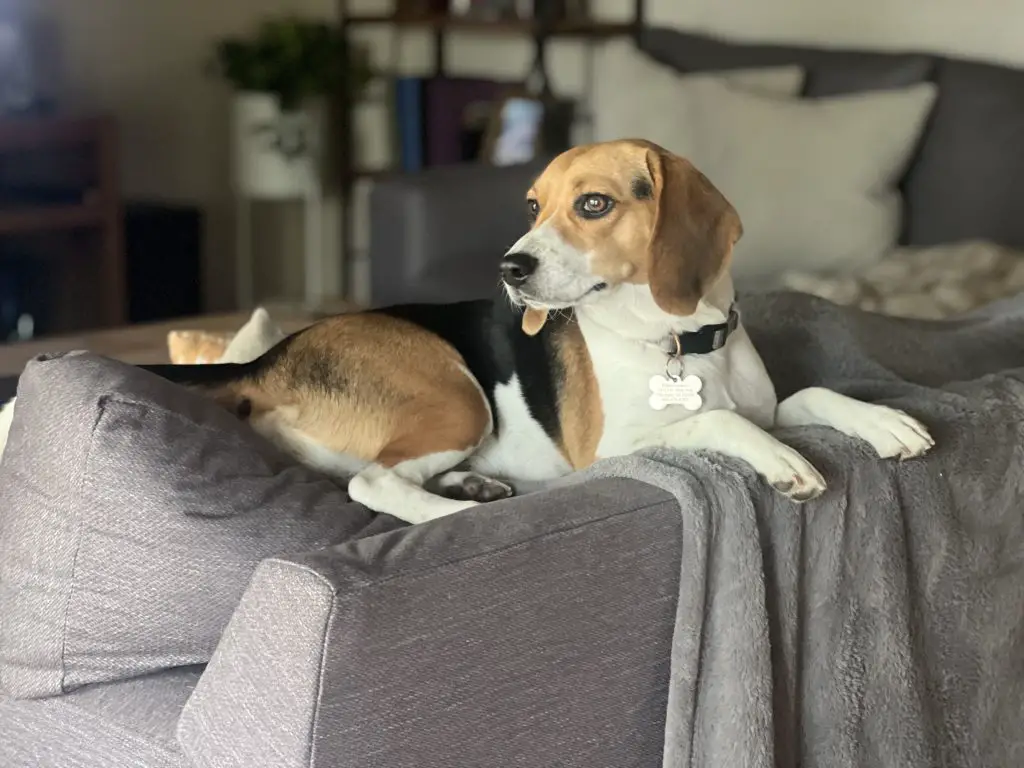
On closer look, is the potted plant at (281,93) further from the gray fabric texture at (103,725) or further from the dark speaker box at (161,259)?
the gray fabric texture at (103,725)

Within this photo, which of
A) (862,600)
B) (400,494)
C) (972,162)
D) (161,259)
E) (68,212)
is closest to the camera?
(862,600)

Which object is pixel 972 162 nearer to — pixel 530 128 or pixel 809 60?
pixel 809 60

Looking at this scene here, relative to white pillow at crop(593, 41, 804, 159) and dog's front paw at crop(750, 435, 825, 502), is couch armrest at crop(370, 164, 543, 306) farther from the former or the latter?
dog's front paw at crop(750, 435, 825, 502)

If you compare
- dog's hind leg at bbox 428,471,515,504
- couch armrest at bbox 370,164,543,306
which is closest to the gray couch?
dog's hind leg at bbox 428,471,515,504

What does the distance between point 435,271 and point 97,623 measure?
84.4 inches

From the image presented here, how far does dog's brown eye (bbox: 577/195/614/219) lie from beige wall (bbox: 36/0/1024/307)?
2457 mm

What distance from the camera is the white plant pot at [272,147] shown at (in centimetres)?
484

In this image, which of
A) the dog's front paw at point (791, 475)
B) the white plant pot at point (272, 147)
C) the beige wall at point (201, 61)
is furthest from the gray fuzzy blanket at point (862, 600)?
Result: the white plant pot at point (272, 147)

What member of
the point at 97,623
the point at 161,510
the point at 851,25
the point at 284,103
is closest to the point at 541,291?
the point at 161,510

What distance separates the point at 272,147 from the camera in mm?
4848

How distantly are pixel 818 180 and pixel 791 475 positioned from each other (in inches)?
82.5

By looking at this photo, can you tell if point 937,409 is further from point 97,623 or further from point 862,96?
point 862,96

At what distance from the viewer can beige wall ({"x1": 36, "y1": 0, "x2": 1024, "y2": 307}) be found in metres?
4.19

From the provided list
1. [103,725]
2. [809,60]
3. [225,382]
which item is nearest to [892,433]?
[225,382]
